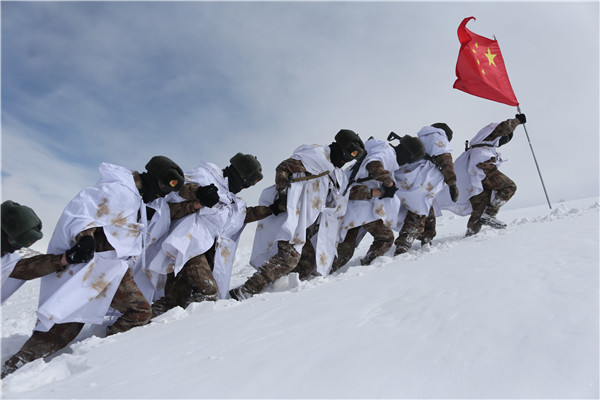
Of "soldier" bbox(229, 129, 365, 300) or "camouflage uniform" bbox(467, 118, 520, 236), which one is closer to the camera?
"soldier" bbox(229, 129, 365, 300)

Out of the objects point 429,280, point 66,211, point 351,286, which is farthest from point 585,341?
point 66,211

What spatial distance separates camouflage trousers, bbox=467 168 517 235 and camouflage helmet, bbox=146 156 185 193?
388cm

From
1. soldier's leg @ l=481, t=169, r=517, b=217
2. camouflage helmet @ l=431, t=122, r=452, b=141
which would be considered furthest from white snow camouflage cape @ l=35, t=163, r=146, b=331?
soldier's leg @ l=481, t=169, r=517, b=217

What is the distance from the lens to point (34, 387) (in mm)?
2020

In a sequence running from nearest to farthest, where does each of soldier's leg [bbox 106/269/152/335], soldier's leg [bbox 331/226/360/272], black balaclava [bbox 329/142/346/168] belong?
soldier's leg [bbox 106/269/152/335]
black balaclava [bbox 329/142/346/168]
soldier's leg [bbox 331/226/360/272]

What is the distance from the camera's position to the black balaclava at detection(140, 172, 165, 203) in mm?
3523

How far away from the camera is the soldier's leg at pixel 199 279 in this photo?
12.5 ft

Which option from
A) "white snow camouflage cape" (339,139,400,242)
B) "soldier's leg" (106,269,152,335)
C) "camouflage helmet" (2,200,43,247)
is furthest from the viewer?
"white snow camouflage cape" (339,139,400,242)

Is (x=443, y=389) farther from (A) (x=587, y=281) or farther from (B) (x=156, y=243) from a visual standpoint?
(B) (x=156, y=243)

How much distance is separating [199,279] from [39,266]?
1.27 metres

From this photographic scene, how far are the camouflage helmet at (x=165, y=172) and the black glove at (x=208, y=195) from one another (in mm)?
307

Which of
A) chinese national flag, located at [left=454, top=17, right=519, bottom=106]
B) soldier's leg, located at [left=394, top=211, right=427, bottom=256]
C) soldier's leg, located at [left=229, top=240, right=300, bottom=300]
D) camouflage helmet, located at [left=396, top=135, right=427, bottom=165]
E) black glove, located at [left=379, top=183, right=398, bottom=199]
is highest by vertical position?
chinese national flag, located at [left=454, top=17, right=519, bottom=106]

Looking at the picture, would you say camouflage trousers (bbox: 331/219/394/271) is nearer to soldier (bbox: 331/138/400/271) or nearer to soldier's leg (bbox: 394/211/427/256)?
soldier (bbox: 331/138/400/271)

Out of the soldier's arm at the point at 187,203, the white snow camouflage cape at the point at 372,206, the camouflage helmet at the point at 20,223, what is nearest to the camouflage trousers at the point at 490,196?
the white snow camouflage cape at the point at 372,206
